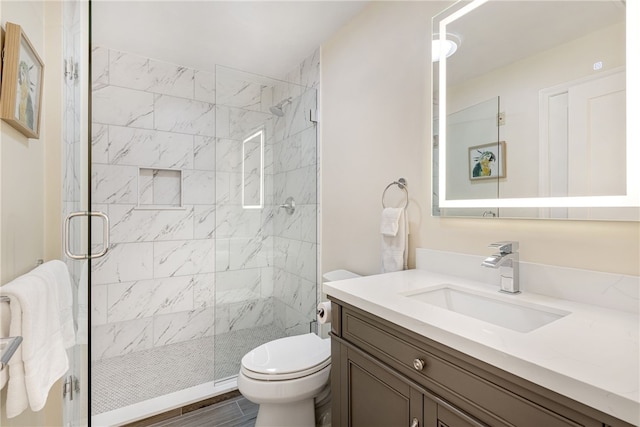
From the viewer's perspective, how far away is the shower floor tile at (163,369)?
2029 millimetres

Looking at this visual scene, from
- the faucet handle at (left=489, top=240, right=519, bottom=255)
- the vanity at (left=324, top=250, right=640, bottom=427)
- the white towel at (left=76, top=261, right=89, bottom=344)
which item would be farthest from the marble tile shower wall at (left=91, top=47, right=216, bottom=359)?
the faucet handle at (left=489, top=240, right=519, bottom=255)

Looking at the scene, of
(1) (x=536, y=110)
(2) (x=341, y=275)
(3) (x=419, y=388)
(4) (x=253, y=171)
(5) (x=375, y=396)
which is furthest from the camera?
(4) (x=253, y=171)

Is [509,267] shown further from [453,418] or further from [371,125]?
[371,125]

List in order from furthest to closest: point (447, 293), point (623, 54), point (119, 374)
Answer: point (119, 374)
point (447, 293)
point (623, 54)

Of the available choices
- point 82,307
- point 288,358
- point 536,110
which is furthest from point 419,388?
point 82,307

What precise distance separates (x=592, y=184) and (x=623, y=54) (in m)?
0.41

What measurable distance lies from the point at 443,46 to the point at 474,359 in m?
1.38

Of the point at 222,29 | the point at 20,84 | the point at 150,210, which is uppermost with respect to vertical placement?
the point at 222,29

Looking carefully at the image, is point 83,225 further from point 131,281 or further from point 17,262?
point 131,281

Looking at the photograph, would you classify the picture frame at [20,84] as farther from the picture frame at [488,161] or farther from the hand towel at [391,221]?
the picture frame at [488,161]

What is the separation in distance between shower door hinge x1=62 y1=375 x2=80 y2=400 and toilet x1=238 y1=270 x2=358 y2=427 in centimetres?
73

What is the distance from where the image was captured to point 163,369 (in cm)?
235

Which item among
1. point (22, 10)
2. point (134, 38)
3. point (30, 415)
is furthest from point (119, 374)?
point (134, 38)

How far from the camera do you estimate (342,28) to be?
2145 millimetres
